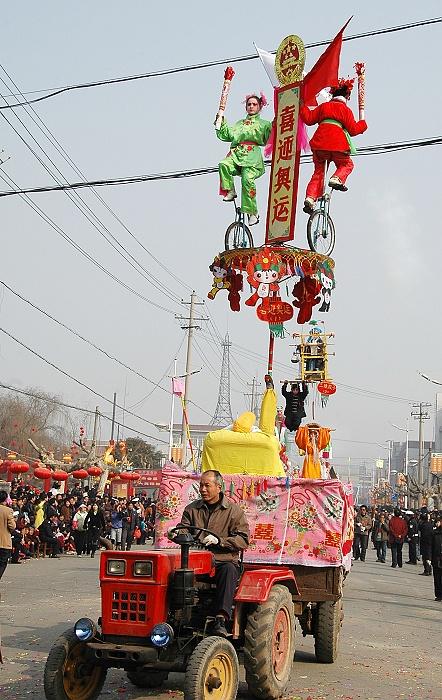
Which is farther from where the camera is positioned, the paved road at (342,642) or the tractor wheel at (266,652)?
the paved road at (342,642)

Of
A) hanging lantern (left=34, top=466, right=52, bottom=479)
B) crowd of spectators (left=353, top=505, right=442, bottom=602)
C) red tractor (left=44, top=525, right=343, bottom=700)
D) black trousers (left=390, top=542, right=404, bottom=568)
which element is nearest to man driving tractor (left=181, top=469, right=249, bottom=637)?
red tractor (left=44, top=525, right=343, bottom=700)

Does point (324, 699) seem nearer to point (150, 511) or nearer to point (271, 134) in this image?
point (271, 134)

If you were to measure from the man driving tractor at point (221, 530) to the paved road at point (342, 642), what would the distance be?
1333 millimetres

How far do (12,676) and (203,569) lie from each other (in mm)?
2483

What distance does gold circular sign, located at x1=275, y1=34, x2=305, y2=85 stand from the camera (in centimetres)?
1398

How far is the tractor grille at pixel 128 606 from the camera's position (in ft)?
24.8

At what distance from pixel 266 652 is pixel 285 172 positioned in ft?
25.7

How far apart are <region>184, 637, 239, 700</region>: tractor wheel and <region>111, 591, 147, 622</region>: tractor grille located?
569 millimetres

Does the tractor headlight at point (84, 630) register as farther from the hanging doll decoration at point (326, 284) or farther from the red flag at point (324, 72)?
the red flag at point (324, 72)

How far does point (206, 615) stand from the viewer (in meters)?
8.04

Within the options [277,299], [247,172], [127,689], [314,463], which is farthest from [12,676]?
A: [247,172]

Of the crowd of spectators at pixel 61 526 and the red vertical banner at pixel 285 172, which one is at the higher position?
the red vertical banner at pixel 285 172

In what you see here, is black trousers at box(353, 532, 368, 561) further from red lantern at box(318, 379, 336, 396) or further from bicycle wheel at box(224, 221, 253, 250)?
bicycle wheel at box(224, 221, 253, 250)

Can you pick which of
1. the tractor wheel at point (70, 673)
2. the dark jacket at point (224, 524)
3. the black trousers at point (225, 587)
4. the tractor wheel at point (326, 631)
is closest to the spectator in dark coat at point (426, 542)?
the tractor wheel at point (326, 631)
